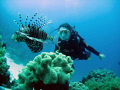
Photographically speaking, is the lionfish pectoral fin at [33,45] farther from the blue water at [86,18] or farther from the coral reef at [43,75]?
the blue water at [86,18]

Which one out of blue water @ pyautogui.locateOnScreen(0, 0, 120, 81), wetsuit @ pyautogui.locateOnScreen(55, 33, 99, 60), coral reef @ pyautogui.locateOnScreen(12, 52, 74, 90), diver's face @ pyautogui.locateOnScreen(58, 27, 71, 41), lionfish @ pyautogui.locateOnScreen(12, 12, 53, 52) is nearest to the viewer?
coral reef @ pyautogui.locateOnScreen(12, 52, 74, 90)

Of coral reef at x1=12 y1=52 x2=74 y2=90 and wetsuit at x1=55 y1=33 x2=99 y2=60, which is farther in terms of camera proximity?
wetsuit at x1=55 y1=33 x2=99 y2=60

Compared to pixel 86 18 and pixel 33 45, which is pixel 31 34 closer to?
pixel 33 45

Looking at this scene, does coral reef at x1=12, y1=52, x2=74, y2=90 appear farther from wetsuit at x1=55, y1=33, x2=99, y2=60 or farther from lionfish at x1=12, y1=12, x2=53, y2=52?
wetsuit at x1=55, y1=33, x2=99, y2=60

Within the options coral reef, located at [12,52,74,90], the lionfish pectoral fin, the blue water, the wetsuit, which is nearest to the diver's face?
the wetsuit

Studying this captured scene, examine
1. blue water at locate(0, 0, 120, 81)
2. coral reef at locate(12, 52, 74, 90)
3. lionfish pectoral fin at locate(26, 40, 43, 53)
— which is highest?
blue water at locate(0, 0, 120, 81)

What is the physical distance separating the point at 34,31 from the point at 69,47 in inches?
107

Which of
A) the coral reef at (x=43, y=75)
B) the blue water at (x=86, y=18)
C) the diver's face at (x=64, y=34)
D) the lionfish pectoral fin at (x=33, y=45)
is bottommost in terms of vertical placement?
the coral reef at (x=43, y=75)

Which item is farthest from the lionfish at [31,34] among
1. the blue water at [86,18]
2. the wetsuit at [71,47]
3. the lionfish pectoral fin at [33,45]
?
the blue water at [86,18]

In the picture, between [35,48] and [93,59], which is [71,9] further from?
[35,48]

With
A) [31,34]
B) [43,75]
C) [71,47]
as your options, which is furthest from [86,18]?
[43,75]

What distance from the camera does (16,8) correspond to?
73250 mm

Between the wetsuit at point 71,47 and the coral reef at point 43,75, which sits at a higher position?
the wetsuit at point 71,47

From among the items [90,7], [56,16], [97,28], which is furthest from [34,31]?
[97,28]
